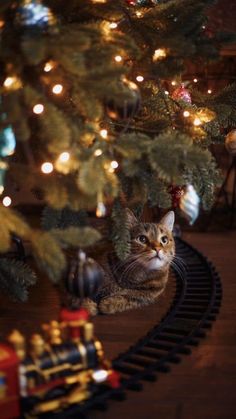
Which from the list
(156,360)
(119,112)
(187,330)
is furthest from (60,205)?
(187,330)

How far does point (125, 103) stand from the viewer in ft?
A: 3.83

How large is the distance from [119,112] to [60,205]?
0.26m

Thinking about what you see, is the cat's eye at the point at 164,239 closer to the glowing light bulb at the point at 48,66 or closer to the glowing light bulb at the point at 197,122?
the glowing light bulb at the point at 197,122

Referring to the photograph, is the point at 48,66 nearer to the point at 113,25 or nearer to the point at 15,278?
the point at 113,25

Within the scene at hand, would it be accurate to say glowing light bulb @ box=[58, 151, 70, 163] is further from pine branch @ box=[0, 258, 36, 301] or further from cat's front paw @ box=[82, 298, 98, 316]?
cat's front paw @ box=[82, 298, 98, 316]

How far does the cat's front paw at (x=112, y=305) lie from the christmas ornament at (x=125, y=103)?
0.71 m

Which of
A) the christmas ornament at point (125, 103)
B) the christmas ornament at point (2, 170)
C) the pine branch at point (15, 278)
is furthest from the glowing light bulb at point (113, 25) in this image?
the pine branch at point (15, 278)

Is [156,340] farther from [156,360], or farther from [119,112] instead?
[119,112]

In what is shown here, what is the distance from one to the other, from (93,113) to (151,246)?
65 cm

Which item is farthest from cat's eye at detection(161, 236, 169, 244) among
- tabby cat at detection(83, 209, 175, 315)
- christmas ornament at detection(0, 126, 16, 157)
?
christmas ornament at detection(0, 126, 16, 157)

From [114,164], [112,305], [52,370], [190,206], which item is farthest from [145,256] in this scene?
[190,206]

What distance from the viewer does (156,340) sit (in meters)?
1.53

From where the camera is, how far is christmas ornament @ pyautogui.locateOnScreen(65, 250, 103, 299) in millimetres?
1177

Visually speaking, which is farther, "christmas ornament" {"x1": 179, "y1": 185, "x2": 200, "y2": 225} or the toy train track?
"christmas ornament" {"x1": 179, "y1": 185, "x2": 200, "y2": 225}
